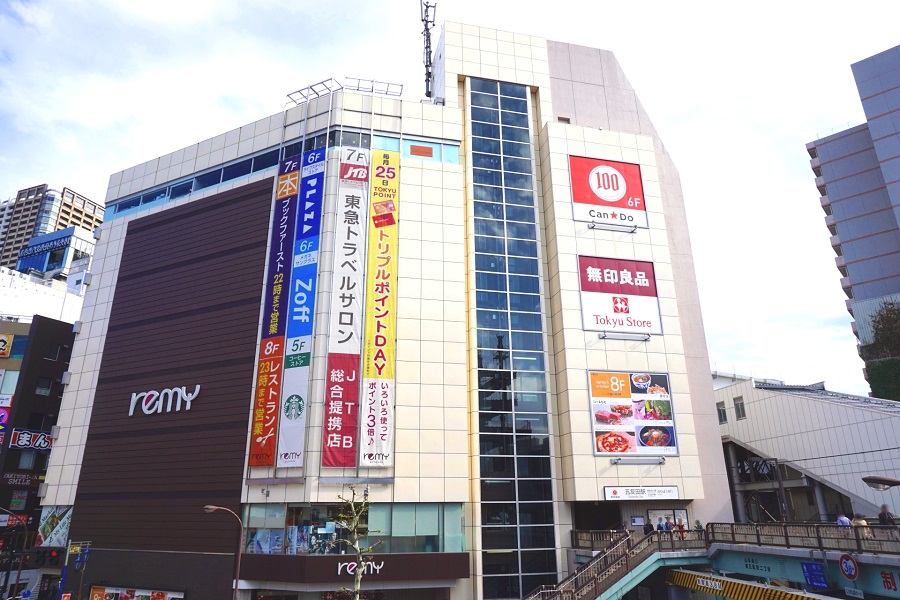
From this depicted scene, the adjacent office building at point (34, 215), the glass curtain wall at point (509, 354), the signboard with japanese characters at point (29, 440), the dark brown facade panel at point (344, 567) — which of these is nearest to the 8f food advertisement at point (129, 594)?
the dark brown facade panel at point (344, 567)

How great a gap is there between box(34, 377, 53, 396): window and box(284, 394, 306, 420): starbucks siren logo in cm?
3296

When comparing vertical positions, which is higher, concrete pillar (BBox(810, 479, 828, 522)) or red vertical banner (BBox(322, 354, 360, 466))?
red vertical banner (BBox(322, 354, 360, 466))

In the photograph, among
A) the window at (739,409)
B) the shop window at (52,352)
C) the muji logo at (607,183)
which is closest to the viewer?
the muji logo at (607,183)

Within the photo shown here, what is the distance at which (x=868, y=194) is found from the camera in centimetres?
7694

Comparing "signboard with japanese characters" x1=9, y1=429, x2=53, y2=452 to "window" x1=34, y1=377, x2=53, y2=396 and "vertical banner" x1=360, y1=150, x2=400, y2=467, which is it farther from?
"vertical banner" x1=360, y1=150, x2=400, y2=467

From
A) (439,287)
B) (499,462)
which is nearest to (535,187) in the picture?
(439,287)

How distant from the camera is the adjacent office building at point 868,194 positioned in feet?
236

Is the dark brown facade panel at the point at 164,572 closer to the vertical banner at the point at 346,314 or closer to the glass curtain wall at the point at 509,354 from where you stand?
the vertical banner at the point at 346,314

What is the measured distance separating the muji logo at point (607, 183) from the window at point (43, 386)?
53388 millimetres

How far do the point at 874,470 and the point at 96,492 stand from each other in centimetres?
5475

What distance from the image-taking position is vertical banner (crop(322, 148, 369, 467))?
116 ft

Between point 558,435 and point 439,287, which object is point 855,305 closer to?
point 558,435

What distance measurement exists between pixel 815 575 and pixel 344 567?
23529 mm

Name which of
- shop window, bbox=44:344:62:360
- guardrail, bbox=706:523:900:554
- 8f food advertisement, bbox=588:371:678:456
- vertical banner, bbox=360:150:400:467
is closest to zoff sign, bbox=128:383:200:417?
vertical banner, bbox=360:150:400:467
